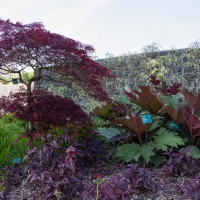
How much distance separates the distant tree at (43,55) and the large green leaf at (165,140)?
70 centimetres

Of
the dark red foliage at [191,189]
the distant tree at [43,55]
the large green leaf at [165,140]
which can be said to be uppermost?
the distant tree at [43,55]

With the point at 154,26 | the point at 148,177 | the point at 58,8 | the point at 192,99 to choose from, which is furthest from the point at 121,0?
the point at 148,177

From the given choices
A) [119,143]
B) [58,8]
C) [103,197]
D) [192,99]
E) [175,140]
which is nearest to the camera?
[103,197]

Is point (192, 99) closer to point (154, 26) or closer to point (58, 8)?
point (154, 26)

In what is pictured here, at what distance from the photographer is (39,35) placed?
2518mm

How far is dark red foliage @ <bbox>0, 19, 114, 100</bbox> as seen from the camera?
254 cm

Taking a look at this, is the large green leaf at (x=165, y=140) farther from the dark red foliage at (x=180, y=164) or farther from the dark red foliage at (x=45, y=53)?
the dark red foliage at (x=45, y=53)

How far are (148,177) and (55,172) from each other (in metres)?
0.71

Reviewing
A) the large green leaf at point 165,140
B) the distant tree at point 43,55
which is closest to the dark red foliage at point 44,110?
the distant tree at point 43,55

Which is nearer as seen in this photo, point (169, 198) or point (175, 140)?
point (169, 198)

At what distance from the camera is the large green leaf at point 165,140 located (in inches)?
110

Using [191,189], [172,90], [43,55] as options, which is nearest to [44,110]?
[43,55]

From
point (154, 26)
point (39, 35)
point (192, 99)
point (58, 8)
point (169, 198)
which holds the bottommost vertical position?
point (169, 198)

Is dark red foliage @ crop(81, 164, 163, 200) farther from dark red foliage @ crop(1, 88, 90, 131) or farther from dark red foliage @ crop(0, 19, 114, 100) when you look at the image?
dark red foliage @ crop(0, 19, 114, 100)
